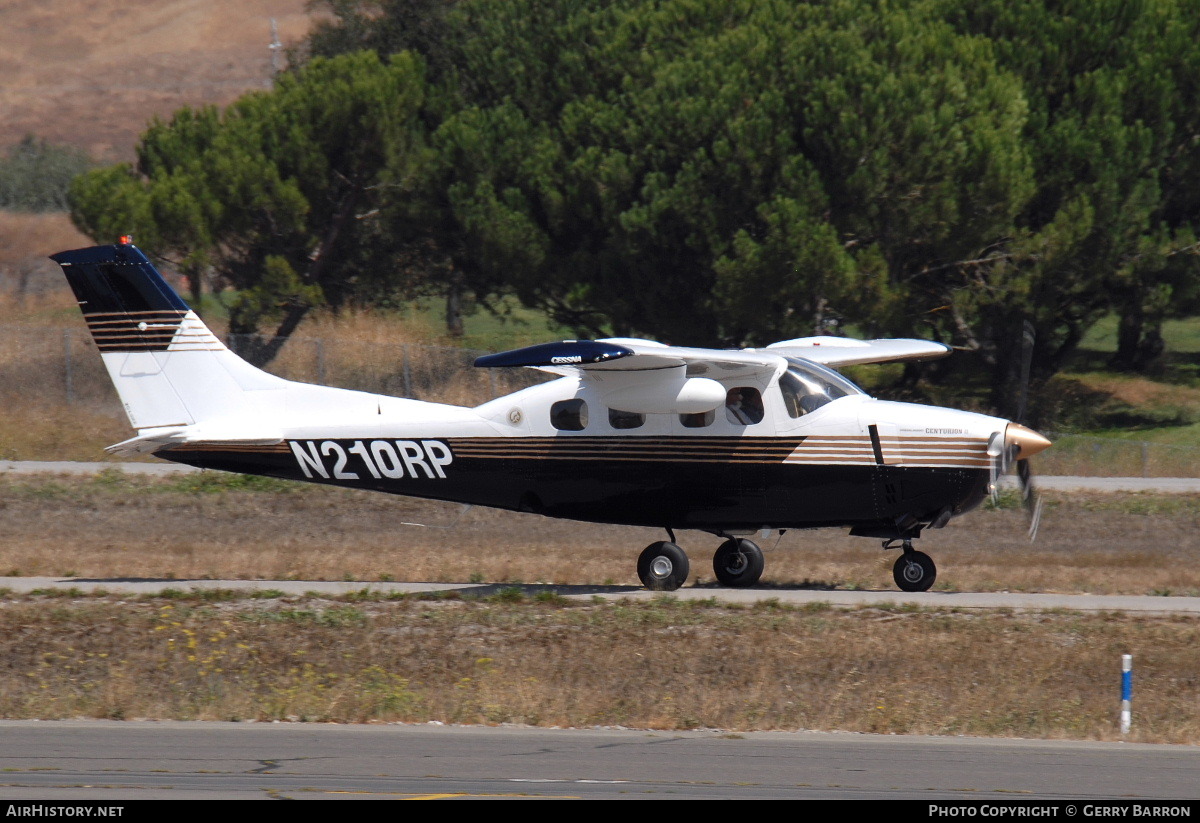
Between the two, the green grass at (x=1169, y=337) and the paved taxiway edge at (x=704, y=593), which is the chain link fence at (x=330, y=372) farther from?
the paved taxiway edge at (x=704, y=593)

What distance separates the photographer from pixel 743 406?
52.5ft

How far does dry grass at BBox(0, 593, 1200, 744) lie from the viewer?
35.5 feet

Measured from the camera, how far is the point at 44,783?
777 cm

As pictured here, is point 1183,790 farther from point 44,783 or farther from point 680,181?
point 680,181

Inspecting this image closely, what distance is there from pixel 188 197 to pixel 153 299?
1827 cm

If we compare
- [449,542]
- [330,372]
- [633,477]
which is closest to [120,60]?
[330,372]

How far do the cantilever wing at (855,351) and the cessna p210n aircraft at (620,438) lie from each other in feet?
1.58

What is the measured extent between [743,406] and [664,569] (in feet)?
7.10

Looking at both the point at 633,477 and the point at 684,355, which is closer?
the point at 684,355

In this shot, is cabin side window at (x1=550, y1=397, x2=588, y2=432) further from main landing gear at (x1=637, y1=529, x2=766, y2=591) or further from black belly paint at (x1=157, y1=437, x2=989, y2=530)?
main landing gear at (x1=637, y1=529, x2=766, y2=591)

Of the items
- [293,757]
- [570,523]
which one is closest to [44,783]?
[293,757]

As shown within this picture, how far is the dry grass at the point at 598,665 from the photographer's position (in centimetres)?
1083

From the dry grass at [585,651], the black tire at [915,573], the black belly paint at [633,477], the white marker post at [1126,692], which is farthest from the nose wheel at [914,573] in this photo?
the white marker post at [1126,692]

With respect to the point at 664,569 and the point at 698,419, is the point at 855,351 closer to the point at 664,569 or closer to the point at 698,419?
the point at 698,419
